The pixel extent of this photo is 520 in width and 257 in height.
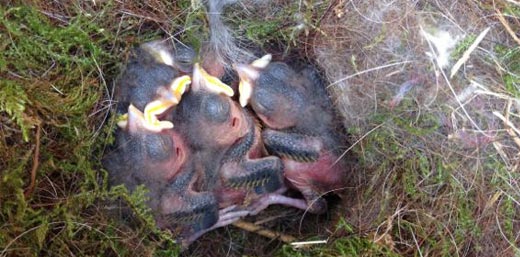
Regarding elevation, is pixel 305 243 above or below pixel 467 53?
below

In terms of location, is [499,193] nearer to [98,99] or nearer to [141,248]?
[141,248]

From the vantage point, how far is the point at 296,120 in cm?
189

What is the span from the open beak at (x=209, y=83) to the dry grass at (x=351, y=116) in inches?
6.5

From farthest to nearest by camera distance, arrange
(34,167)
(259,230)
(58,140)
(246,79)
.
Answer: (259,230) → (246,79) → (58,140) → (34,167)

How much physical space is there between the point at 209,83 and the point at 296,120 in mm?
284

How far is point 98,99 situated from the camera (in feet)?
5.95

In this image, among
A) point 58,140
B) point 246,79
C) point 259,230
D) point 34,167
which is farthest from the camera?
point 259,230

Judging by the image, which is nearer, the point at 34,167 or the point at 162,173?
the point at 34,167

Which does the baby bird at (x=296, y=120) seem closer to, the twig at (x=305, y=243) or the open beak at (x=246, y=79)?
the open beak at (x=246, y=79)

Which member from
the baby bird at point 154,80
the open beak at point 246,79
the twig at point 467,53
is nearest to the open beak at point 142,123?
the baby bird at point 154,80

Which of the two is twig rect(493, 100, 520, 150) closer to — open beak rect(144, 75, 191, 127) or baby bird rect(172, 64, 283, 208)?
baby bird rect(172, 64, 283, 208)

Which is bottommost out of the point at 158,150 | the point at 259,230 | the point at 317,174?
the point at 259,230

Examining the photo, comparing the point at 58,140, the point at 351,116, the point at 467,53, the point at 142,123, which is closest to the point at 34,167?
the point at 58,140

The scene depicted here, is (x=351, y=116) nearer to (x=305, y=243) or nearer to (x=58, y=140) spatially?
(x=305, y=243)
